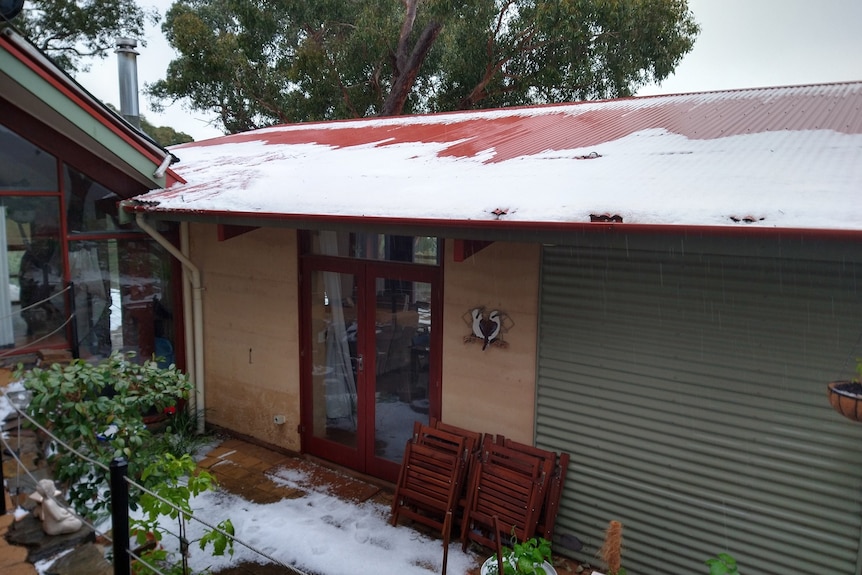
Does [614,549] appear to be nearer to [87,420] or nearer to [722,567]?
[722,567]

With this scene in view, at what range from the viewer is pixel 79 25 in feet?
56.3

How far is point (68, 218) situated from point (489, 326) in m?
4.21

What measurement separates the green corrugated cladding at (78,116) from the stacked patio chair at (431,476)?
11.9 ft

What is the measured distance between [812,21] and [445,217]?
25.6 feet

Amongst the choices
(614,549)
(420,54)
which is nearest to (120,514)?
(614,549)

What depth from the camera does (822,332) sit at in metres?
3.43

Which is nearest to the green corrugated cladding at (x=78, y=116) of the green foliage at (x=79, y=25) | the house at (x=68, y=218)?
the house at (x=68, y=218)

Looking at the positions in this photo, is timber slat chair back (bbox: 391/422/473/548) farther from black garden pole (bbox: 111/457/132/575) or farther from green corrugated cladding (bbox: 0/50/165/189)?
green corrugated cladding (bbox: 0/50/165/189)

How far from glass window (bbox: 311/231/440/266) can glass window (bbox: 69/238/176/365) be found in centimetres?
196

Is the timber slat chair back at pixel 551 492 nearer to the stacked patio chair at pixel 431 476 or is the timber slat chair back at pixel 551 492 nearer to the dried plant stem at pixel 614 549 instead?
the stacked patio chair at pixel 431 476

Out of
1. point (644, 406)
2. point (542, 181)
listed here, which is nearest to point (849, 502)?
point (644, 406)

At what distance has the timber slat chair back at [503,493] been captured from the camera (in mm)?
4219

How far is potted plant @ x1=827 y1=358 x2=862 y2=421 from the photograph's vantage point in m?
2.81

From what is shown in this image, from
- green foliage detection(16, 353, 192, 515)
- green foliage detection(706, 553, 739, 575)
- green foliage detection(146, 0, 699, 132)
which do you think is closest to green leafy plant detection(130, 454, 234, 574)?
green foliage detection(16, 353, 192, 515)
